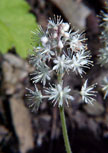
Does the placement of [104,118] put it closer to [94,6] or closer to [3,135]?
[3,135]

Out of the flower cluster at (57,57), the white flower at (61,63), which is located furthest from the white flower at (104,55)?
the white flower at (61,63)

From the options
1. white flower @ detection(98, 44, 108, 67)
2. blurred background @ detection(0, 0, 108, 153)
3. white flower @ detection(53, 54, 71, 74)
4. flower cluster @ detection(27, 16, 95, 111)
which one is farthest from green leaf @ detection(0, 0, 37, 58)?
white flower @ detection(53, 54, 71, 74)

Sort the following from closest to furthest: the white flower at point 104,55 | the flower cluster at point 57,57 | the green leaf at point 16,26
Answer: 1. the flower cluster at point 57,57
2. the white flower at point 104,55
3. the green leaf at point 16,26

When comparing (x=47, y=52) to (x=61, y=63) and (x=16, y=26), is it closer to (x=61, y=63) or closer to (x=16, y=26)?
(x=61, y=63)

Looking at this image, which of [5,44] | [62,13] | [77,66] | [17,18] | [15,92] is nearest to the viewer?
[77,66]

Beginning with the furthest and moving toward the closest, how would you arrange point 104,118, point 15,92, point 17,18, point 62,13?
point 62,13, point 15,92, point 104,118, point 17,18

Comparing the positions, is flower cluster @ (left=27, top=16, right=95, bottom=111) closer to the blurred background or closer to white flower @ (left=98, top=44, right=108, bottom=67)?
white flower @ (left=98, top=44, right=108, bottom=67)

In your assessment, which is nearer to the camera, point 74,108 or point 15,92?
point 74,108

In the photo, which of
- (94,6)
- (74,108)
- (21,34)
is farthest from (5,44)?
(94,6)

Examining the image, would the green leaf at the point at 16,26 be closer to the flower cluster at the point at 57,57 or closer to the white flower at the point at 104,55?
the white flower at the point at 104,55
